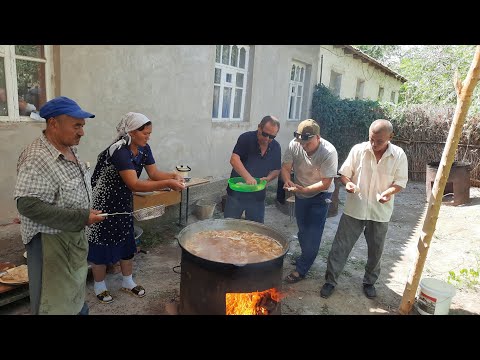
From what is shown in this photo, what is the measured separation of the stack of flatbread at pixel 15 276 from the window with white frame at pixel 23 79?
1821 mm

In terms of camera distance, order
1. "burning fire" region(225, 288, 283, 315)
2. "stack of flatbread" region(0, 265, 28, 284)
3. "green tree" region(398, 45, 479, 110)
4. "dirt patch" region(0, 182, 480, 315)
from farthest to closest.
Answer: "green tree" region(398, 45, 479, 110), "dirt patch" region(0, 182, 480, 315), "stack of flatbread" region(0, 265, 28, 284), "burning fire" region(225, 288, 283, 315)

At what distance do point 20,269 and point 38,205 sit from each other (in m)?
1.87

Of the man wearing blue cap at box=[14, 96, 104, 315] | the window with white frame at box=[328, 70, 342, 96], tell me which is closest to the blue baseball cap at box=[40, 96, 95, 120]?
the man wearing blue cap at box=[14, 96, 104, 315]

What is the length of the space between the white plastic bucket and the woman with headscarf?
9.34 feet

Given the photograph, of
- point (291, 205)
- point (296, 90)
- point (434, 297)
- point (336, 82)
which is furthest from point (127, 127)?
point (336, 82)

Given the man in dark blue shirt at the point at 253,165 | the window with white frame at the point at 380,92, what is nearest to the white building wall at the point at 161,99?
the man in dark blue shirt at the point at 253,165

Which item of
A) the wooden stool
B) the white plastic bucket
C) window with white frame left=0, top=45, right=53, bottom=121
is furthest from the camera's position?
the wooden stool

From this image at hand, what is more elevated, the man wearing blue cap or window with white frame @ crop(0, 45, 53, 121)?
window with white frame @ crop(0, 45, 53, 121)

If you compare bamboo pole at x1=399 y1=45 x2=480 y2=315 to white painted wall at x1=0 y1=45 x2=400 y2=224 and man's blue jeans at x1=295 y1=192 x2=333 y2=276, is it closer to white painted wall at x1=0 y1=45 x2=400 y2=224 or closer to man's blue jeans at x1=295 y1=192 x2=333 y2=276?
man's blue jeans at x1=295 y1=192 x2=333 y2=276

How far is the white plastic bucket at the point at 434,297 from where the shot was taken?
353 cm

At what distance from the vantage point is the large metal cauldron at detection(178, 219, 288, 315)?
275 cm

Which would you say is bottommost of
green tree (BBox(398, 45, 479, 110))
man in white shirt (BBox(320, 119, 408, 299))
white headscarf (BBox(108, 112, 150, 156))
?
man in white shirt (BBox(320, 119, 408, 299))
